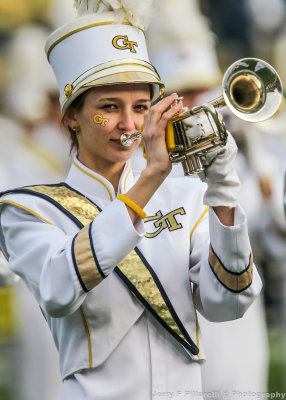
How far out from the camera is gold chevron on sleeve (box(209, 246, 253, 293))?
3.34 metres

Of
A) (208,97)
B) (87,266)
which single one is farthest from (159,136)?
(208,97)

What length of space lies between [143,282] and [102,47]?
85 centimetres

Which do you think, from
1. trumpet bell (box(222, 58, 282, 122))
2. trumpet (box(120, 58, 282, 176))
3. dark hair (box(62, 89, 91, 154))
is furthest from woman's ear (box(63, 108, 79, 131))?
trumpet bell (box(222, 58, 282, 122))

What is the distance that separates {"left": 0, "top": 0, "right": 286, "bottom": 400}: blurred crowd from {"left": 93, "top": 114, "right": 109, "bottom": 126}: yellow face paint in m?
1.22

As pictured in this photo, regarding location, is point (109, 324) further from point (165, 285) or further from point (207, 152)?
point (207, 152)

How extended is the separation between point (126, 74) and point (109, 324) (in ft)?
2.76

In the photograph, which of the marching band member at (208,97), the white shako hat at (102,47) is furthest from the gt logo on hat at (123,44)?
the marching band member at (208,97)

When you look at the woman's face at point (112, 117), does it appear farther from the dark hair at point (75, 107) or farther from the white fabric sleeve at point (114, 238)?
the white fabric sleeve at point (114, 238)

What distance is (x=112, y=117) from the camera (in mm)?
3566

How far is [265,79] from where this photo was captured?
3322 millimetres

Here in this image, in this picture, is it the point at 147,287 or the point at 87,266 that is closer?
the point at 87,266

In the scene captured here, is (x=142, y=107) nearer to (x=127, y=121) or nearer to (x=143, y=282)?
(x=127, y=121)

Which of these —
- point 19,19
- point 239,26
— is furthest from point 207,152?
point 239,26

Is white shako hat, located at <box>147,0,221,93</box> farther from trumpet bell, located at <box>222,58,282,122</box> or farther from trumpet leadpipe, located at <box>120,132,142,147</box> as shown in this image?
trumpet bell, located at <box>222,58,282,122</box>
